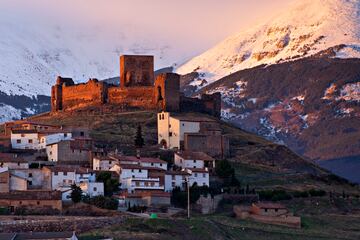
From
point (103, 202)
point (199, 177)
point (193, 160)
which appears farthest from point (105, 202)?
point (193, 160)

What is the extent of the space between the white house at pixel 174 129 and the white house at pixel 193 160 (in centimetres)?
752

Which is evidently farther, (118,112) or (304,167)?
(118,112)

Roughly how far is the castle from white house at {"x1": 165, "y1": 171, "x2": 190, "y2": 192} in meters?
36.4

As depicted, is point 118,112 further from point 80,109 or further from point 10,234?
point 10,234

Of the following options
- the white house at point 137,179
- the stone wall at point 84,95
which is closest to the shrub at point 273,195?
the white house at point 137,179

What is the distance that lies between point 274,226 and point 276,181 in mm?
16413

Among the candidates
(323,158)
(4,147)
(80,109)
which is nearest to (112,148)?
(4,147)

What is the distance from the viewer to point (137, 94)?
133875 millimetres

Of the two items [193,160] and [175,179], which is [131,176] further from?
[193,160]

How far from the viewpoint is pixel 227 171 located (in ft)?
315

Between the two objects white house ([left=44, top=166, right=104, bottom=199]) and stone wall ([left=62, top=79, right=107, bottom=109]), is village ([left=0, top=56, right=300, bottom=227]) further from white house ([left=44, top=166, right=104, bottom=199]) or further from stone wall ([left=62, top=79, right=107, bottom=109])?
stone wall ([left=62, top=79, right=107, bottom=109])

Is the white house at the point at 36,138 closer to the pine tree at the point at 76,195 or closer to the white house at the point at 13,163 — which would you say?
the white house at the point at 13,163

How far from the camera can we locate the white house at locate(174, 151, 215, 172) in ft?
319

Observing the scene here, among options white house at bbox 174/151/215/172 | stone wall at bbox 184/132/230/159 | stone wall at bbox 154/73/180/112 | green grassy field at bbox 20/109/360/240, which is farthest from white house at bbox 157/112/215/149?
stone wall at bbox 154/73/180/112
